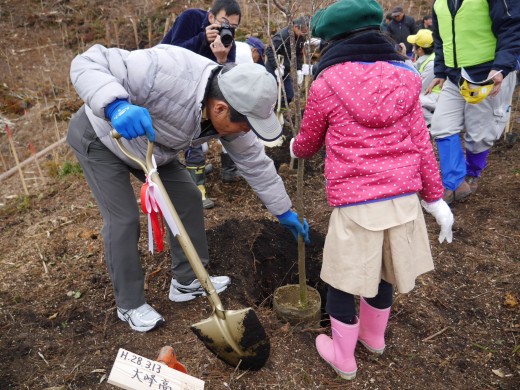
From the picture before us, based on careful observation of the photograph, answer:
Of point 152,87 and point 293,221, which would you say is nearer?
point 152,87

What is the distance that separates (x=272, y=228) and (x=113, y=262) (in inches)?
55.6

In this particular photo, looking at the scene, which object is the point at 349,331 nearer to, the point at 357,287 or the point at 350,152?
the point at 357,287

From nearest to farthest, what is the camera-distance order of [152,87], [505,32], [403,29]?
[152,87] → [505,32] → [403,29]

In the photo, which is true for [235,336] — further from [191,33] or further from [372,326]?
[191,33]

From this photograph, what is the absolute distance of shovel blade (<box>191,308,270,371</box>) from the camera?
1.86 meters

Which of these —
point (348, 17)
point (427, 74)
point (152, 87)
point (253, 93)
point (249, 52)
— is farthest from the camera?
point (427, 74)

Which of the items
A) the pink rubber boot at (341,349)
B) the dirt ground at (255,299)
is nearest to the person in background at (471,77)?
the dirt ground at (255,299)

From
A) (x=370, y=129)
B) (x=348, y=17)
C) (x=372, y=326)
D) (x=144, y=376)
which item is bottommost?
(x=372, y=326)

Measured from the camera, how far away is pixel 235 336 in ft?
6.25

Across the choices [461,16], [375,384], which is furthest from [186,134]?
[461,16]

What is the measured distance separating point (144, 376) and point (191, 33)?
2.91 m

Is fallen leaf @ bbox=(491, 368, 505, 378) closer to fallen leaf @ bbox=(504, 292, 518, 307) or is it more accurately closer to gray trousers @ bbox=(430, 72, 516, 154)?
fallen leaf @ bbox=(504, 292, 518, 307)

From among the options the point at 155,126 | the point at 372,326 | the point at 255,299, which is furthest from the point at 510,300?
the point at 155,126

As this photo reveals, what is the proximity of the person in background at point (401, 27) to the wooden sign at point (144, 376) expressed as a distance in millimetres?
8651
